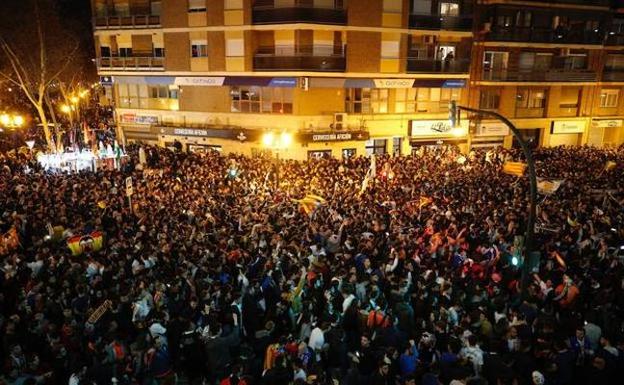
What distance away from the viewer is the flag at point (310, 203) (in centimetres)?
1667

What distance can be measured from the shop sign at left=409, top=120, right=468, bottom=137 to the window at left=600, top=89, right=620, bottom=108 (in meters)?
13.6

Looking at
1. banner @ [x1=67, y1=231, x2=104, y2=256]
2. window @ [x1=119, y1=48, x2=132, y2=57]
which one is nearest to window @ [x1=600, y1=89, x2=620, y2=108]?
window @ [x1=119, y1=48, x2=132, y2=57]

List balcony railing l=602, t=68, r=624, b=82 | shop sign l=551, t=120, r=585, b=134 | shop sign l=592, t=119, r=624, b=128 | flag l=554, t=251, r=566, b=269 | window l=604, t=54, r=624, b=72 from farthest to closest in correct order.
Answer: shop sign l=592, t=119, r=624, b=128 → window l=604, t=54, r=624, b=72 → balcony railing l=602, t=68, r=624, b=82 → shop sign l=551, t=120, r=585, b=134 → flag l=554, t=251, r=566, b=269

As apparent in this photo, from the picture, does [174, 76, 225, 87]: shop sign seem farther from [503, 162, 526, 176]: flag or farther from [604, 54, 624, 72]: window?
[604, 54, 624, 72]: window

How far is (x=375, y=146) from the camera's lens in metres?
30.4

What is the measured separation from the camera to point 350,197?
18078 mm

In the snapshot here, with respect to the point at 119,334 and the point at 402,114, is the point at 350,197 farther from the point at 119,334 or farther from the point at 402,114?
the point at 402,114

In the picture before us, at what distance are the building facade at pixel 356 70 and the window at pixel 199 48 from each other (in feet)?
0.29

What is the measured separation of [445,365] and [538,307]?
12.1ft

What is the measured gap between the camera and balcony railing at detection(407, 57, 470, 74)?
29.8 m

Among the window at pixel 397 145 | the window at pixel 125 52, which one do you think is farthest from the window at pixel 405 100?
the window at pixel 125 52

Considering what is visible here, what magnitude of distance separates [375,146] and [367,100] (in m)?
2.93

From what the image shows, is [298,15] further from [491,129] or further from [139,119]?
[491,129]

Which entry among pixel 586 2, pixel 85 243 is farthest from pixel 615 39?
pixel 85 243
